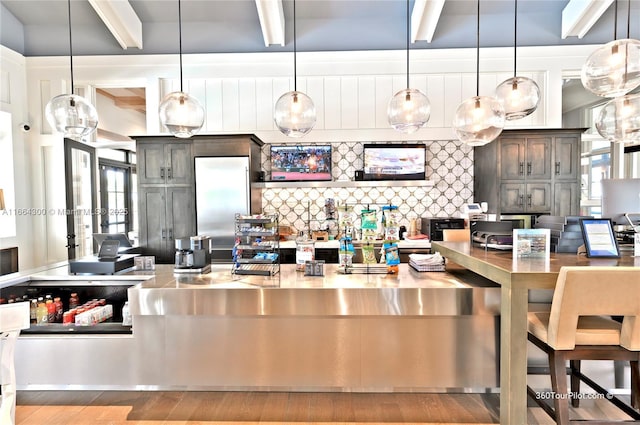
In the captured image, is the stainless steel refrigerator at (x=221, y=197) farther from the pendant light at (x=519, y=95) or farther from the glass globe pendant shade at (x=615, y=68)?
the glass globe pendant shade at (x=615, y=68)

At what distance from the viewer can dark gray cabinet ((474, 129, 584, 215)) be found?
477 cm

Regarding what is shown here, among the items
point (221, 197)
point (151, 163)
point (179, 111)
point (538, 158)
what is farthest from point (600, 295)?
point (151, 163)

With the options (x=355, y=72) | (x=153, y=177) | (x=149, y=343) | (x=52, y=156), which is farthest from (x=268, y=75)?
(x=149, y=343)

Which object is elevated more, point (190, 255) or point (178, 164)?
point (178, 164)

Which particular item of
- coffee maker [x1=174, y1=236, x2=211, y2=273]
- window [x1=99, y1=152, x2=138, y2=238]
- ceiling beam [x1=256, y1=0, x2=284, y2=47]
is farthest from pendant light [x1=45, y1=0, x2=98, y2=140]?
window [x1=99, y1=152, x2=138, y2=238]

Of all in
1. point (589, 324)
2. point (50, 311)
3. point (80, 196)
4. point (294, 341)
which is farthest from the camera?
point (80, 196)

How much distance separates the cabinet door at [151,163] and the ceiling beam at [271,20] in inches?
85.9

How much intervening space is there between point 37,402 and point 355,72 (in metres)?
5.06

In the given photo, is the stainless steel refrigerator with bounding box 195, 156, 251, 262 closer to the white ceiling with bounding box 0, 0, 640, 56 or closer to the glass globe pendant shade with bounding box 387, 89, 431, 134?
the white ceiling with bounding box 0, 0, 640, 56

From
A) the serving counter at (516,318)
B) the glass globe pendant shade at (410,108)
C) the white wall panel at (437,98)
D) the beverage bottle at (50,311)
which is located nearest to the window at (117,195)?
the beverage bottle at (50,311)

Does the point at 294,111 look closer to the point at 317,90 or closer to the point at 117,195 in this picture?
the point at 317,90

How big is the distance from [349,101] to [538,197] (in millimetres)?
2978

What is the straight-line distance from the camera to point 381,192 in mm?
5371

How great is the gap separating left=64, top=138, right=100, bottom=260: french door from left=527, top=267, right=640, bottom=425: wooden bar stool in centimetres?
603
